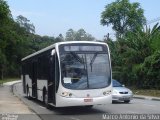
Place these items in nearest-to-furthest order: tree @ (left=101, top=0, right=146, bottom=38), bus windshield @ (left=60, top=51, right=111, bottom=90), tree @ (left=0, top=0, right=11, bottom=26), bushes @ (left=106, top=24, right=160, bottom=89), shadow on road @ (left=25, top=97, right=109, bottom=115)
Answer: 1. bus windshield @ (left=60, top=51, right=111, bottom=90)
2. shadow on road @ (left=25, top=97, right=109, bottom=115)
3. bushes @ (left=106, top=24, right=160, bottom=89)
4. tree @ (left=0, top=0, right=11, bottom=26)
5. tree @ (left=101, top=0, right=146, bottom=38)

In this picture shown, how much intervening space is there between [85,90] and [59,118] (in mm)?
1812

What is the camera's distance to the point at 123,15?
8075 centimetres

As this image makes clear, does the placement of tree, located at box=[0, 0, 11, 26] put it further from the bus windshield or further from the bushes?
the bus windshield

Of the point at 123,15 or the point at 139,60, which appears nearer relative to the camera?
the point at 139,60

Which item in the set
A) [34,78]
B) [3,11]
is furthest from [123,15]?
[34,78]

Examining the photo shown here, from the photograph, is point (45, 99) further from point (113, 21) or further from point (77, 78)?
point (113, 21)

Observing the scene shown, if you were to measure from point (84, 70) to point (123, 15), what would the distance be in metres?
62.0

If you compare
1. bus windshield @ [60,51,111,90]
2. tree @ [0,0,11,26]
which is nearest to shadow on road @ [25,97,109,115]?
bus windshield @ [60,51,111,90]

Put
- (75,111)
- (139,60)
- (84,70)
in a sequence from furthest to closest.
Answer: (139,60), (75,111), (84,70)

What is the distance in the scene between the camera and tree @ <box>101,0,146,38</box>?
79.6 meters

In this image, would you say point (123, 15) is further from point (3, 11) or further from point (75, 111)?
point (75, 111)

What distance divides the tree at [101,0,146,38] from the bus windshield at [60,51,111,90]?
59.8m

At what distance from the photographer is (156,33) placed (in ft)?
157

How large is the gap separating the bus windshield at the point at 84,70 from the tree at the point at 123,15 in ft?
196
